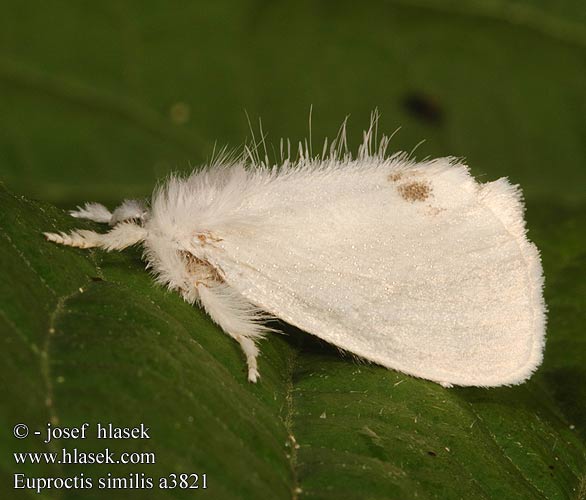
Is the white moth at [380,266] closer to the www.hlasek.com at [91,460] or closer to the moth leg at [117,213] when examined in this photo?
the moth leg at [117,213]

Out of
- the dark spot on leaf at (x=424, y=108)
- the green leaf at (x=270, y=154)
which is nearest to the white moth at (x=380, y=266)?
the green leaf at (x=270, y=154)

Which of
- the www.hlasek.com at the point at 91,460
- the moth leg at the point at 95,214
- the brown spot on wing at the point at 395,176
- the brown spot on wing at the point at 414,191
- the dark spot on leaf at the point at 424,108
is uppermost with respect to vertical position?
the dark spot on leaf at the point at 424,108

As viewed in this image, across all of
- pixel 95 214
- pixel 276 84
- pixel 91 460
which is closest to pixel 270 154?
pixel 276 84

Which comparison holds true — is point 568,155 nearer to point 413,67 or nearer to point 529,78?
point 529,78

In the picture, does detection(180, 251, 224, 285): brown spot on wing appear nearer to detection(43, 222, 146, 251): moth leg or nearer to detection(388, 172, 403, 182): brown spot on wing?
detection(43, 222, 146, 251): moth leg

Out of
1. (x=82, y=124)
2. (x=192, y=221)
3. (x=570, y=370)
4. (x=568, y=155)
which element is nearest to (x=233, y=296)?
(x=192, y=221)

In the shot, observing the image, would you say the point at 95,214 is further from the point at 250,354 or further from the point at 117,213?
the point at 250,354

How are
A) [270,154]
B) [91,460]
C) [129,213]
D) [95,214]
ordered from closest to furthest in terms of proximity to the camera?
[91,460] < [129,213] < [95,214] < [270,154]
